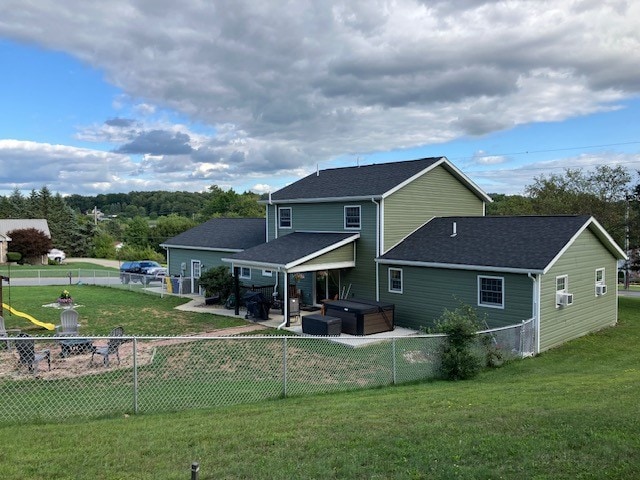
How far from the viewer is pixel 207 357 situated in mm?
14164

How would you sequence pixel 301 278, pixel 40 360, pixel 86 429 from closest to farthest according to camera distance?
pixel 86 429 → pixel 40 360 → pixel 301 278

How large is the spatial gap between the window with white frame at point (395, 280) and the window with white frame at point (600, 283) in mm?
7269

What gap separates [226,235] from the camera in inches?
1182

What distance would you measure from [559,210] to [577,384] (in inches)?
1063

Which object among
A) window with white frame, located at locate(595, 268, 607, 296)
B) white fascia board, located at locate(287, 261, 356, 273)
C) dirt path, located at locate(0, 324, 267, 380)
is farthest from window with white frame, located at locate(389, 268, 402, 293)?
dirt path, located at locate(0, 324, 267, 380)

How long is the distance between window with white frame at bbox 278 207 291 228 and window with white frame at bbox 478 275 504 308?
35.4 ft

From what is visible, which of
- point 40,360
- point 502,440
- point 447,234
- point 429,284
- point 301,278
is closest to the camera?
point 502,440

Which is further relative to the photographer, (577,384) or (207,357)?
(207,357)

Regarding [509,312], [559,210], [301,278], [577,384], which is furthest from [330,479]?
[559,210]

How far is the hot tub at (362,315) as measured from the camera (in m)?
17.5

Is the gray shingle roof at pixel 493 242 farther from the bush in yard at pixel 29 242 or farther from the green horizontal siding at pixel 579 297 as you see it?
the bush in yard at pixel 29 242

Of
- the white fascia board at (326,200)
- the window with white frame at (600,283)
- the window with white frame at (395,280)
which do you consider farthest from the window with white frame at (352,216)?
the window with white frame at (600,283)

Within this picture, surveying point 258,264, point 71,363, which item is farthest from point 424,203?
point 71,363

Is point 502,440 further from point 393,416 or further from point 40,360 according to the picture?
point 40,360
